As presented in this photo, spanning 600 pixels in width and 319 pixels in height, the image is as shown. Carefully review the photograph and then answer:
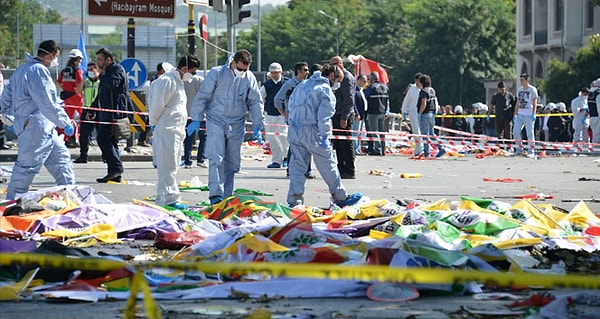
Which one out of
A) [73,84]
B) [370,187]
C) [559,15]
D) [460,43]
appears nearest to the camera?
[370,187]

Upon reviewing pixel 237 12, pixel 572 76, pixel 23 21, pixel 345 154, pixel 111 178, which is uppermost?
pixel 23 21

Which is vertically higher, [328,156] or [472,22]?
[472,22]

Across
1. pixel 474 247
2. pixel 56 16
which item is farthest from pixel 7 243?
pixel 56 16

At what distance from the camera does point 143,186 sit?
1672cm

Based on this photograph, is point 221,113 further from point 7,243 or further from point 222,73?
point 7,243

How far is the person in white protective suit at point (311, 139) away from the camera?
13.5m

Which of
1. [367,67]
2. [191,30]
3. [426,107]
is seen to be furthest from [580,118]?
[191,30]

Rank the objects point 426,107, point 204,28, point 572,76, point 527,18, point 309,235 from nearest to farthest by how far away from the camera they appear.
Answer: point 309,235 < point 204,28 < point 426,107 < point 572,76 < point 527,18

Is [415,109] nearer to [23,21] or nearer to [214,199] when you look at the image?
[214,199]

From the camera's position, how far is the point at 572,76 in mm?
50594

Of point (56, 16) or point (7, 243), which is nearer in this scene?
point (7, 243)

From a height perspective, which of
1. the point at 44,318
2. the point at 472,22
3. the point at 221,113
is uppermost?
the point at 472,22

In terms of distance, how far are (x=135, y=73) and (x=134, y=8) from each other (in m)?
2.52

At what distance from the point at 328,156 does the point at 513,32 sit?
74.9 m
